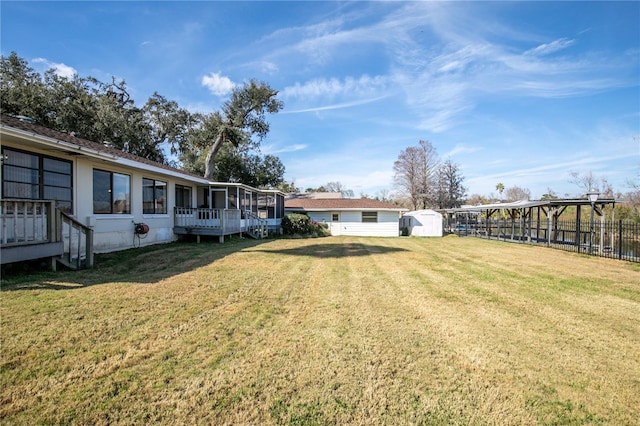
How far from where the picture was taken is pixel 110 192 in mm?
9523

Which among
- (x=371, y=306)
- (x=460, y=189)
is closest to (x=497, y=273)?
(x=371, y=306)

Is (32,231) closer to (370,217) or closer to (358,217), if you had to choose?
(358,217)

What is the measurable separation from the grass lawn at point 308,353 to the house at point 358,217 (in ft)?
56.3

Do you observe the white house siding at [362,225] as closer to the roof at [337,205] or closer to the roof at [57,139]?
the roof at [337,205]

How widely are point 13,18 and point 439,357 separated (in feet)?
51.4

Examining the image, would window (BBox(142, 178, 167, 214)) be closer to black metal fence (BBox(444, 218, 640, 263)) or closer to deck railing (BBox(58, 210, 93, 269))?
deck railing (BBox(58, 210, 93, 269))

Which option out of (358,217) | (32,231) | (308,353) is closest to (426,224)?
(358,217)

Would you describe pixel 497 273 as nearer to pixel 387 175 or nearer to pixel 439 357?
pixel 439 357

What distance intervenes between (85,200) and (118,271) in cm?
332

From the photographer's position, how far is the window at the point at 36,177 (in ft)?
21.8

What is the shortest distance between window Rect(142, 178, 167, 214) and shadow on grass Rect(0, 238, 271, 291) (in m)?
2.56

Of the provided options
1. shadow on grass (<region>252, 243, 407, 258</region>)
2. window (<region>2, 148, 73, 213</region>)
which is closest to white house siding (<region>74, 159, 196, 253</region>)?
window (<region>2, 148, 73, 213</region>)

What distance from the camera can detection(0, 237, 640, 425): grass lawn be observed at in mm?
2227

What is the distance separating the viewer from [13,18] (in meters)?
10.0
